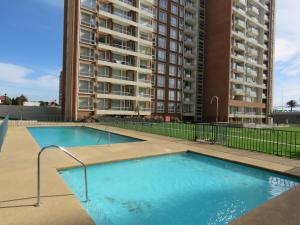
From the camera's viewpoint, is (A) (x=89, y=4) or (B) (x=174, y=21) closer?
(A) (x=89, y=4)

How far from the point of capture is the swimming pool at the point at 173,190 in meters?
6.16

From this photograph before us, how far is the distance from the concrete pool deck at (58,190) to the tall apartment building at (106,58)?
28913 millimetres

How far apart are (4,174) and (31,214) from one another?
347cm

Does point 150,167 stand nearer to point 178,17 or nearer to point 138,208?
point 138,208

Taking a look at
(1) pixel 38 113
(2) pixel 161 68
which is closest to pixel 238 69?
(2) pixel 161 68

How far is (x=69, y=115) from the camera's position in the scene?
40.2 metres

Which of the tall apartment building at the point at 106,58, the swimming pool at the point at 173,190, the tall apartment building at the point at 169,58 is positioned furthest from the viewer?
the tall apartment building at the point at 169,58

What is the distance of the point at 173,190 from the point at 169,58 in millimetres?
48446

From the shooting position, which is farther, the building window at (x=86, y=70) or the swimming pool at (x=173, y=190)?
the building window at (x=86, y=70)

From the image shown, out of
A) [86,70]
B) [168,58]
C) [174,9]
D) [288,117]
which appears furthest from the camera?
[288,117]

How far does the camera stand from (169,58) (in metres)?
54.1

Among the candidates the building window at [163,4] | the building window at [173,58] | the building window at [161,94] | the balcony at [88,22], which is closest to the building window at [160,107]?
the building window at [161,94]

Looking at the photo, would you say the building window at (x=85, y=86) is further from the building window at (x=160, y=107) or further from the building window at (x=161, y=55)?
the building window at (x=161, y=55)

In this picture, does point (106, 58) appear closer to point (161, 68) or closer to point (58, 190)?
point (161, 68)
